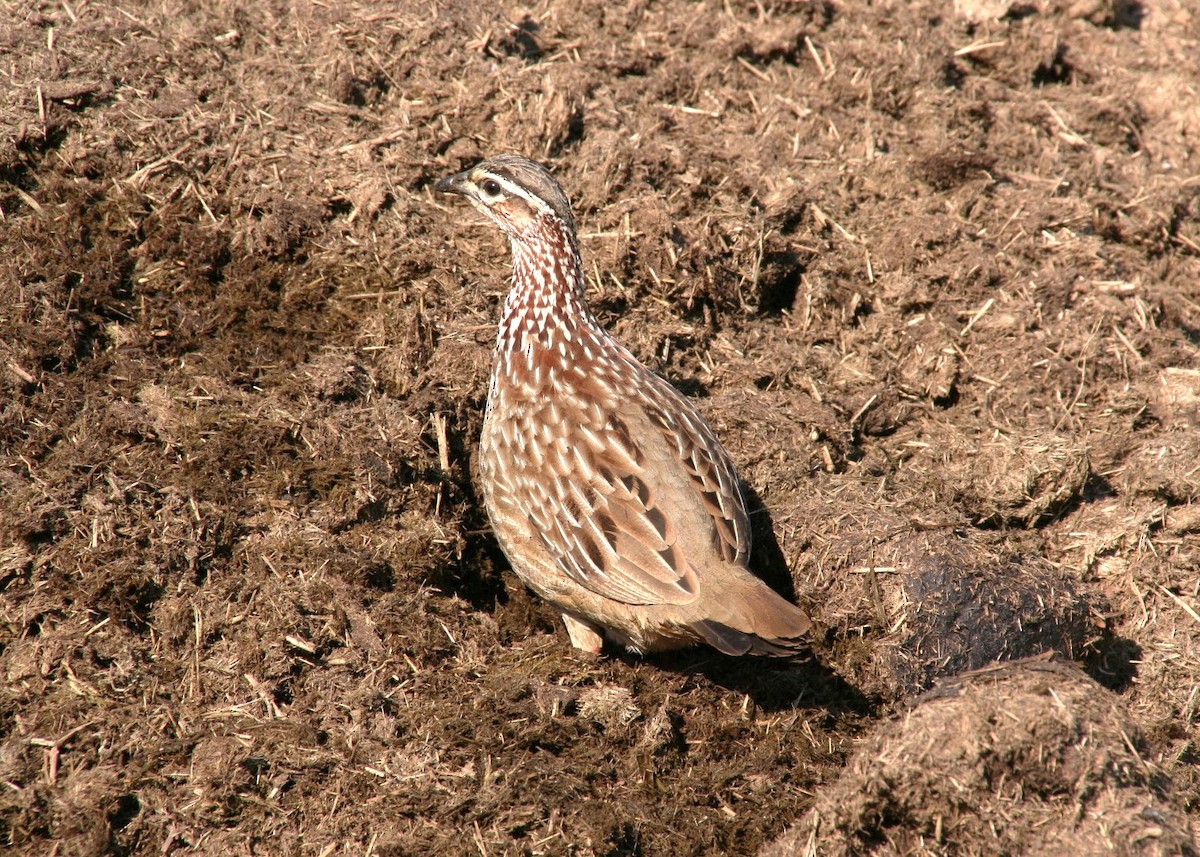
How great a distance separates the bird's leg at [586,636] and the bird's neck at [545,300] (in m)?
1.59

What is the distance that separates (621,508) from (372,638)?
4.94 ft

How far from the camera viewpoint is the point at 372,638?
18.4 ft

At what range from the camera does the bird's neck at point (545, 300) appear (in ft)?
20.5

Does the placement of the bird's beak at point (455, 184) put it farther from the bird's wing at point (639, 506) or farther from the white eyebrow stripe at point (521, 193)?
the bird's wing at point (639, 506)

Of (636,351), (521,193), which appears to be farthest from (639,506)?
(521,193)

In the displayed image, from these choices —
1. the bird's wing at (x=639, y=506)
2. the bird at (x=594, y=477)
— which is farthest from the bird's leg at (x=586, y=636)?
the bird's wing at (x=639, y=506)

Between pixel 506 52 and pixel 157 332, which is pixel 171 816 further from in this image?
pixel 506 52

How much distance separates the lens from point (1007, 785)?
4523mm

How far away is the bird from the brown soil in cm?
49

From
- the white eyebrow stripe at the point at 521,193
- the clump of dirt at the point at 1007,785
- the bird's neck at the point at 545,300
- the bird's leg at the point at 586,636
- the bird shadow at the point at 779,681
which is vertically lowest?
the bird's leg at the point at 586,636

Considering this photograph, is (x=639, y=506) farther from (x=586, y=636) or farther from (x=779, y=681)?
(x=779, y=681)

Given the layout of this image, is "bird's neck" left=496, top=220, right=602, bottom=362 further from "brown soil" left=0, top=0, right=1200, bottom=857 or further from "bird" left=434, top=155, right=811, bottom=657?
"brown soil" left=0, top=0, right=1200, bottom=857

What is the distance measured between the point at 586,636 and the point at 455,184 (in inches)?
115

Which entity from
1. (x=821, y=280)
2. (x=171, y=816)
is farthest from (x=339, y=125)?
(x=171, y=816)
